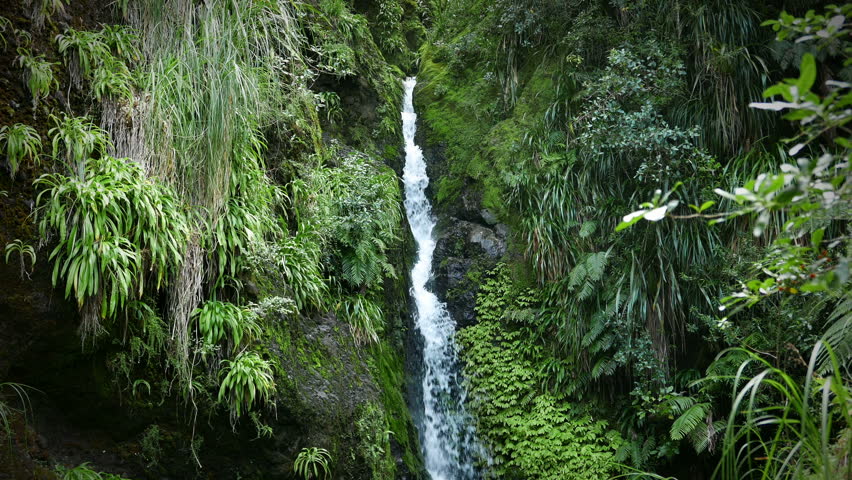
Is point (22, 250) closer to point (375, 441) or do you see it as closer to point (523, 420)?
point (375, 441)

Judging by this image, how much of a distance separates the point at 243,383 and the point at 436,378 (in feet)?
12.6

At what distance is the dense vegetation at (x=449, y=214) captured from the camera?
325 cm

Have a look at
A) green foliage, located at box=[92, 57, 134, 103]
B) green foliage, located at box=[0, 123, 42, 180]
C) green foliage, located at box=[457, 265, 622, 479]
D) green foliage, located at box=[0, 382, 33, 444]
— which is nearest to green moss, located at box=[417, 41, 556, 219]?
green foliage, located at box=[457, 265, 622, 479]

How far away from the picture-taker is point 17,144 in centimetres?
325

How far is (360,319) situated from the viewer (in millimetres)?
6066

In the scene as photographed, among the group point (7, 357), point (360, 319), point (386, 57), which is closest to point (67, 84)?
point (7, 357)

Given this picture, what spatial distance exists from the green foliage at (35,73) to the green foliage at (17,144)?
28 centimetres

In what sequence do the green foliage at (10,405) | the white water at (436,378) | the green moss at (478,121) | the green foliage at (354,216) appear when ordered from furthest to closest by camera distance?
the green moss at (478,121)
the white water at (436,378)
the green foliage at (354,216)
the green foliage at (10,405)

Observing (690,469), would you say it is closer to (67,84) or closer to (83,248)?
(83,248)

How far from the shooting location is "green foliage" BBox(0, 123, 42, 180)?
3.21 meters

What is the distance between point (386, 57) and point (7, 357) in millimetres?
9754

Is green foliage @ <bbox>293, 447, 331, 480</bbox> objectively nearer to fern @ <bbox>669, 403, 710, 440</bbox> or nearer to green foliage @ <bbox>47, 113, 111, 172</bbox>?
green foliage @ <bbox>47, 113, 111, 172</bbox>

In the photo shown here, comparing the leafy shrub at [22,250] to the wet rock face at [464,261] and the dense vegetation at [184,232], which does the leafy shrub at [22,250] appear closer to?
the dense vegetation at [184,232]

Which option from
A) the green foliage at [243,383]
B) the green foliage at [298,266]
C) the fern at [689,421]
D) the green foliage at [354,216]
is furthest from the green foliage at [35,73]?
the fern at [689,421]
